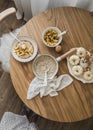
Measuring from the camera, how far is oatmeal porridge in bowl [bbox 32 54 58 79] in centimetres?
152

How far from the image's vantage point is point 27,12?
2.31 meters

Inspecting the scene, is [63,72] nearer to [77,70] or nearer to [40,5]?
[77,70]

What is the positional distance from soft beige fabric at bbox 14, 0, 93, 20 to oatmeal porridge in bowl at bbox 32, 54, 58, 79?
2.01 ft

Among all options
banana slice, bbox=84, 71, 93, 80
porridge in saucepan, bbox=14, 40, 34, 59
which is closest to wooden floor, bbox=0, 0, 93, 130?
porridge in saucepan, bbox=14, 40, 34, 59

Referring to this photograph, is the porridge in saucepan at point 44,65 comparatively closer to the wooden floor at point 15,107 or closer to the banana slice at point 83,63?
the banana slice at point 83,63

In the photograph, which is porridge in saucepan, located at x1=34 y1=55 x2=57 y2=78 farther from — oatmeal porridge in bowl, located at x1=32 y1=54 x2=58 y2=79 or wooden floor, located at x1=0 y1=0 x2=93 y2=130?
→ wooden floor, located at x1=0 y1=0 x2=93 y2=130

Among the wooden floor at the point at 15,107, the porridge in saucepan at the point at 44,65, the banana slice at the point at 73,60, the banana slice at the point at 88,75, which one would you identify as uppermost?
the porridge in saucepan at the point at 44,65

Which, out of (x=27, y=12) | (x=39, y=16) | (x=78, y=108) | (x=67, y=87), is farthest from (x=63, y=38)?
(x=27, y=12)

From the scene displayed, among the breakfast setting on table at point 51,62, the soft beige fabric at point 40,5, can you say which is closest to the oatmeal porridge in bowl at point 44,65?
the breakfast setting on table at point 51,62

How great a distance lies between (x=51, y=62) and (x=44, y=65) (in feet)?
0.16

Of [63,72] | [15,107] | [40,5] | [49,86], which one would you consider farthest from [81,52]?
[15,107]

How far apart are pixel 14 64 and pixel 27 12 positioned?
931 mm

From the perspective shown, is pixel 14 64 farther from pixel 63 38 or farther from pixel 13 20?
pixel 13 20

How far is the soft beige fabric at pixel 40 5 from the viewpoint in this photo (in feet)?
6.29
